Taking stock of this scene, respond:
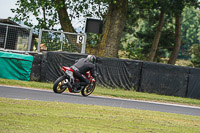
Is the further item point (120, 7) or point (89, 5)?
point (89, 5)

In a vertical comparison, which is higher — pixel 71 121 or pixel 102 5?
pixel 102 5

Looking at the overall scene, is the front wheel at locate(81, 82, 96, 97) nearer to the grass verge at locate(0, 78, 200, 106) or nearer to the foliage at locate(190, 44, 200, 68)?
the grass verge at locate(0, 78, 200, 106)

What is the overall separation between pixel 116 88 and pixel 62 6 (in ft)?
22.8

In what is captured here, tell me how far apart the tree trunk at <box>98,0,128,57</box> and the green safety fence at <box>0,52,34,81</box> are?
22.3 feet

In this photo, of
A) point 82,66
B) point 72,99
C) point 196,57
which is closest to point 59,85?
point 72,99

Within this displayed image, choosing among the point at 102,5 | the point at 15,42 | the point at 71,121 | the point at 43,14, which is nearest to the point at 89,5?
the point at 102,5

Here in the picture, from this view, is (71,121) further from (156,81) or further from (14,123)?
(156,81)

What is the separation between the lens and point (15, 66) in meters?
18.7

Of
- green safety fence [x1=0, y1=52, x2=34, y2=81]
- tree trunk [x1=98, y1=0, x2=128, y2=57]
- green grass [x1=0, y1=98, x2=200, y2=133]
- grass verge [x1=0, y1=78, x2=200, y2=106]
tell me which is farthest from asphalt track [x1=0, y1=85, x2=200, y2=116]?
tree trunk [x1=98, y1=0, x2=128, y2=57]

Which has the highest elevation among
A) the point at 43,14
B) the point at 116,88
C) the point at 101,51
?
the point at 43,14

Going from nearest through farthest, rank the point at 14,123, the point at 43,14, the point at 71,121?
the point at 14,123, the point at 71,121, the point at 43,14

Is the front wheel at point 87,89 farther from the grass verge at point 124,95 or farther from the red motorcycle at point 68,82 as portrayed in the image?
the grass verge at point 124,95

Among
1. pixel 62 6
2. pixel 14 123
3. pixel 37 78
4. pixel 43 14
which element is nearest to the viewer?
pixel 14 123

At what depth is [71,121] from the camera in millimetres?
8359
